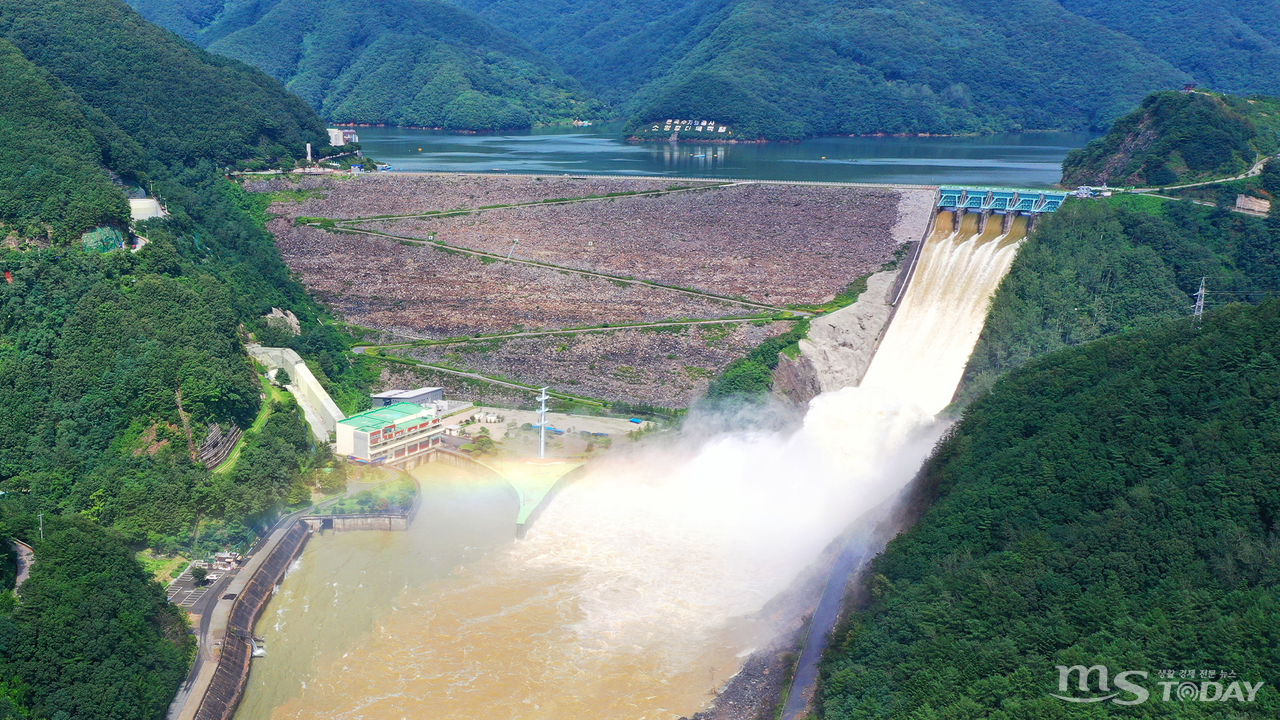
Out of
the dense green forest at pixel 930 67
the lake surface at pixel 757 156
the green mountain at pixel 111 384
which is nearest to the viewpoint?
the green mountain at pixel 111 384

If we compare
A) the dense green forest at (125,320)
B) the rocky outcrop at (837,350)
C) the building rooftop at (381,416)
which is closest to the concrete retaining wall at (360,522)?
the dense green forest at (125,320)

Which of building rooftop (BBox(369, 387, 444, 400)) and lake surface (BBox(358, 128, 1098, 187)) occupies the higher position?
lake surface (BBox(358, 128, 1098, 187))

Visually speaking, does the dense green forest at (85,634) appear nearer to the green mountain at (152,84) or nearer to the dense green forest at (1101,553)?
the dense green forest at (1101,553)

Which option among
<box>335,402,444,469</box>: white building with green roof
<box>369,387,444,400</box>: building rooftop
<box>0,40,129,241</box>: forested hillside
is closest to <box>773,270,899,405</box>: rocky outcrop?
<box>335,402,444,469</box>: white building with green roof

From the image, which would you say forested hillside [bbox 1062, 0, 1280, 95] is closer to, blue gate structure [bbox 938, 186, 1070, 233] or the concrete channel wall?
blue gate structure [bbox 938, 186, 1070, 233]

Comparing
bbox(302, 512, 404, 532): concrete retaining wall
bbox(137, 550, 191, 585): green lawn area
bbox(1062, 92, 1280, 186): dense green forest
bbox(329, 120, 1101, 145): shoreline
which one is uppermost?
bbox(329, 120, 1101, 145): shoreline

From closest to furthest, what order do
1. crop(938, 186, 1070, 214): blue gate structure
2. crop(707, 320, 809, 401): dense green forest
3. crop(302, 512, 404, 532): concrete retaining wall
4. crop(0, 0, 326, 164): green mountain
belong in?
crop(302, 512, 404, 532): concrete retaining wall
crop(707, 320, 809, 401): dense green forest
crop(938, 186, 1070, 214): blue gate structure
crop(0, 0, 326, 164): green mountain

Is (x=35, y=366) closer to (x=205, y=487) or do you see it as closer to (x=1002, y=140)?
(x=205, y=487)

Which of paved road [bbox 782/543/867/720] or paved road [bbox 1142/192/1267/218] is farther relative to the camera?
paved road [bbox 1142/192/1267/218]

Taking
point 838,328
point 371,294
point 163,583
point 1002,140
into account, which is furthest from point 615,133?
point 163,583
